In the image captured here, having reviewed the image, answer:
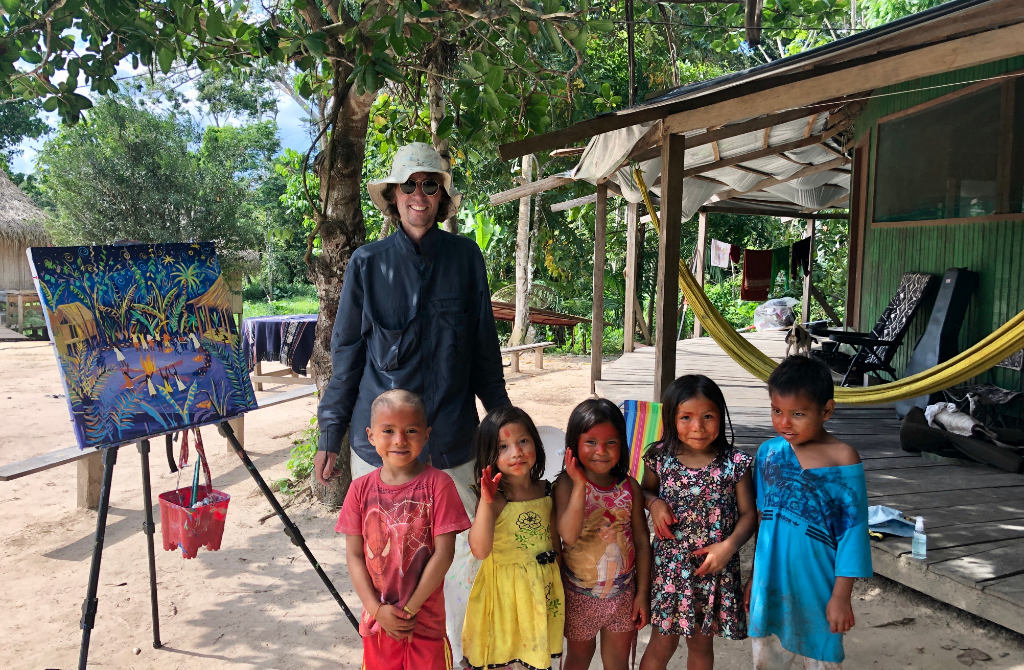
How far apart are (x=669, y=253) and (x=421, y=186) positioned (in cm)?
164

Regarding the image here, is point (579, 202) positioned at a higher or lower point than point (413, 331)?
higher

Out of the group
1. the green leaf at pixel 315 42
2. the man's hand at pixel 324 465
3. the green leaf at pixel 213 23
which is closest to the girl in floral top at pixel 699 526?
the man's hand at pixel 324 465

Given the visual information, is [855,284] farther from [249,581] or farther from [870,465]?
[249,581]

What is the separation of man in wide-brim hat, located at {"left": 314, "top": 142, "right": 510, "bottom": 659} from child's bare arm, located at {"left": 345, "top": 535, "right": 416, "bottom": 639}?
39cm

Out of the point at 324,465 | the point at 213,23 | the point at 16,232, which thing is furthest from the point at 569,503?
the point at 16,232

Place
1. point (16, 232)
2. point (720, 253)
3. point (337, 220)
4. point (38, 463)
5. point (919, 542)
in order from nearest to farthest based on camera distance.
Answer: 1. point (919, 542)
2. point (38, 463)
3. point (337, 220)
4. point (720, 253)
5. point (16, 232)

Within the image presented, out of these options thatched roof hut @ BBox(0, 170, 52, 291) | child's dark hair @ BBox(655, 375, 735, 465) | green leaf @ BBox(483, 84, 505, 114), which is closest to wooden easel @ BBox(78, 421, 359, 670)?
child's dark hair @ BBox(655, 375, 735, 465)

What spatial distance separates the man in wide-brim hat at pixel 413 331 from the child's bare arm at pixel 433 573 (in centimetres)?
39

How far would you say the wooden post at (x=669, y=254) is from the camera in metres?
3.34

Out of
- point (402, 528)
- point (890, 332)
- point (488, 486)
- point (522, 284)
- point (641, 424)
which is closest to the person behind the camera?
point (488, 486)

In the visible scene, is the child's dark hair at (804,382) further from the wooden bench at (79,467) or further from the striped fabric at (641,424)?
the wooden bench at (79,467)

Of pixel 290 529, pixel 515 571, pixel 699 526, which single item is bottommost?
pixel 290 529

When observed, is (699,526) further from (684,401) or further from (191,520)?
(191,520)

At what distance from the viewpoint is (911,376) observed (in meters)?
3.85
